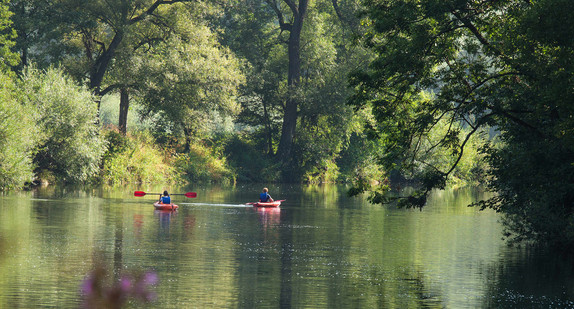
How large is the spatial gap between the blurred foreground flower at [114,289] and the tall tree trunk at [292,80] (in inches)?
2069

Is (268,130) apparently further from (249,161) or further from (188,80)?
(188,80)

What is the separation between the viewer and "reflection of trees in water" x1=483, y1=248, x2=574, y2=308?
1845cm

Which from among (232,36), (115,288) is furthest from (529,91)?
(232,36)

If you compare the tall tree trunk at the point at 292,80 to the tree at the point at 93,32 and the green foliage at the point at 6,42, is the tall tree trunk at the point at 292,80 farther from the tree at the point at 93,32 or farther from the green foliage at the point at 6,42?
the green foliage at the point at 6,42

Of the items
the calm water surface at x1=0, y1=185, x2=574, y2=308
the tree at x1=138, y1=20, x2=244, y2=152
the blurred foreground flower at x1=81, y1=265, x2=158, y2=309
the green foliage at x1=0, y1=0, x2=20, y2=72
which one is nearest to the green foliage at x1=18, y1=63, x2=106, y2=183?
the green foliage at x1=0, y1=0, x2=20, y2=72

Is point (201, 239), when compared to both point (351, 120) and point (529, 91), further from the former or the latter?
point (351, 120)

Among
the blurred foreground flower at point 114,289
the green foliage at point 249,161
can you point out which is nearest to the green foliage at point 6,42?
the green foliage at point 249,161

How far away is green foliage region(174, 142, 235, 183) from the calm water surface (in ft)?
93.2

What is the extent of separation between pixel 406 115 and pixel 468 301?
32.8 feet

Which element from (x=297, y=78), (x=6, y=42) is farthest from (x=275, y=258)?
(x=297, y=78)

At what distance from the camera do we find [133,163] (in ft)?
213

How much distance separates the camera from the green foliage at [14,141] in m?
46.8

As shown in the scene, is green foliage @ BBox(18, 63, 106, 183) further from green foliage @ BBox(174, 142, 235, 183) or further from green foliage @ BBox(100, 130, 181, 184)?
green foliage @ BBox(174, 142, 235, 183)

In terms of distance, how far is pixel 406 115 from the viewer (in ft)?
89.1
